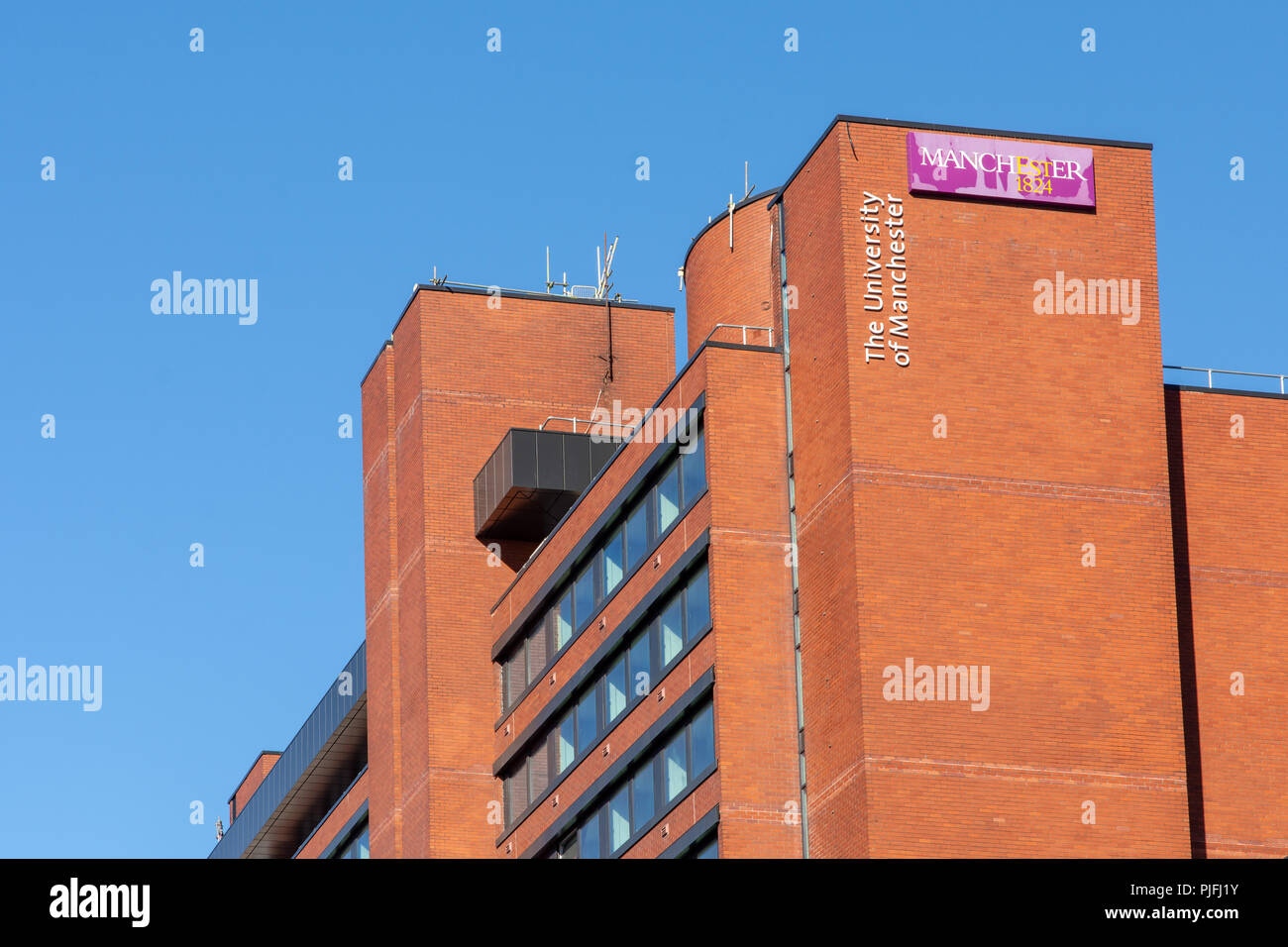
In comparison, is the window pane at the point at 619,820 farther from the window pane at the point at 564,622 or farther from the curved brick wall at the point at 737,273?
the curved brick wall at the point at 737,273

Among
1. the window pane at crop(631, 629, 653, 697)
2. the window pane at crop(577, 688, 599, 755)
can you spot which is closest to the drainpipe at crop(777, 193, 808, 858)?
the window pane at crop(631, 629, 653, 697)

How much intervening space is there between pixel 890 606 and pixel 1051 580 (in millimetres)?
3254

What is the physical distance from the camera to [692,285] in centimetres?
5556

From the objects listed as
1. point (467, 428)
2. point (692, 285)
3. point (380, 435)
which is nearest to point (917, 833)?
point (692, 285)

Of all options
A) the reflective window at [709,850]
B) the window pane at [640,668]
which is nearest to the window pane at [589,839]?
the window pane at [640,668]

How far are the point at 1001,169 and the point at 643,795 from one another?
1509 cm

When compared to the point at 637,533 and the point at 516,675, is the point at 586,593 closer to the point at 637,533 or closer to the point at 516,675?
the point at 637,533

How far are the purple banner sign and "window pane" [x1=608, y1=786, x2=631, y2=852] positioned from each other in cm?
1476

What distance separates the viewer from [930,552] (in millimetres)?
44594

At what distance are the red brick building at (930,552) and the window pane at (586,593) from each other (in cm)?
10

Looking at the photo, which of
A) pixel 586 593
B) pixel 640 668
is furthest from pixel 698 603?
pixel 586 593

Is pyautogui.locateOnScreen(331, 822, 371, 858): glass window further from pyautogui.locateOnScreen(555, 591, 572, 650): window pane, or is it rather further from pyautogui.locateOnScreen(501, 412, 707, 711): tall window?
pyautogui.locateOnScreen(555, 591, 572, 650): window pane
